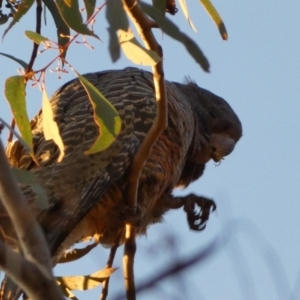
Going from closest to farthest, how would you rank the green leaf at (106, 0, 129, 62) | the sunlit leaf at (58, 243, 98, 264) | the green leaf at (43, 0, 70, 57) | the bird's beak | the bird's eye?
the green leaf at (106, 0, 129, 62) → the green leaf at (43, 0, 70, 57) → the sunlit leaf at (58, 243, 98, 264) → the bird's beak → the bird's eye

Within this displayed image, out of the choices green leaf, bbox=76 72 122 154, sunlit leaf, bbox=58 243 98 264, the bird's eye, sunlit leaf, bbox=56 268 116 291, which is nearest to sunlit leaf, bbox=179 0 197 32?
green leaf, bbox=76 72 122 154

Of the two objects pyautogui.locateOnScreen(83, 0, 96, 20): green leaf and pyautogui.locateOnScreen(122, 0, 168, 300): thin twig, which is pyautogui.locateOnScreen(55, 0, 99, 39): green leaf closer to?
pyautogui.locateOnScreen(83, 0, 96, 20): green leaf

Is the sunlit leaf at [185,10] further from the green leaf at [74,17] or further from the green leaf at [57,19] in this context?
the green leaf at [57,19]

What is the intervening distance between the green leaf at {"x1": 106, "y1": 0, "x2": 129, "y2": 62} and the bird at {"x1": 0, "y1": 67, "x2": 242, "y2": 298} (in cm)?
131

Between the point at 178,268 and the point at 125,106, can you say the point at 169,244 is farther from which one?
the point at 125,106

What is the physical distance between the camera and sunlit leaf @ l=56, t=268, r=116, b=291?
3.37 m

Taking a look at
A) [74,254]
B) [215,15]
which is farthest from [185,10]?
[74,254]

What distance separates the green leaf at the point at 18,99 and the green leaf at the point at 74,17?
27 cm

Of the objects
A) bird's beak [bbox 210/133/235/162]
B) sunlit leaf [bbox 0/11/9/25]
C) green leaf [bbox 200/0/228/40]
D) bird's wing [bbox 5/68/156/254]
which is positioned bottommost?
bird's beak [bbox 210/133/235/162]

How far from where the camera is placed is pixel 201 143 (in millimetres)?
5266

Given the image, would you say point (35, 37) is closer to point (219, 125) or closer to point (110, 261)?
point (110, 261)

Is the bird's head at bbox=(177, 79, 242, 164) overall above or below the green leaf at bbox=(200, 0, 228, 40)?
below

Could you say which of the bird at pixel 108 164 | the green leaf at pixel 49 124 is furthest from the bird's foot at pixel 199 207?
the green leaf at pixel 49 124

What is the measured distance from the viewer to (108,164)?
3.76 metres
